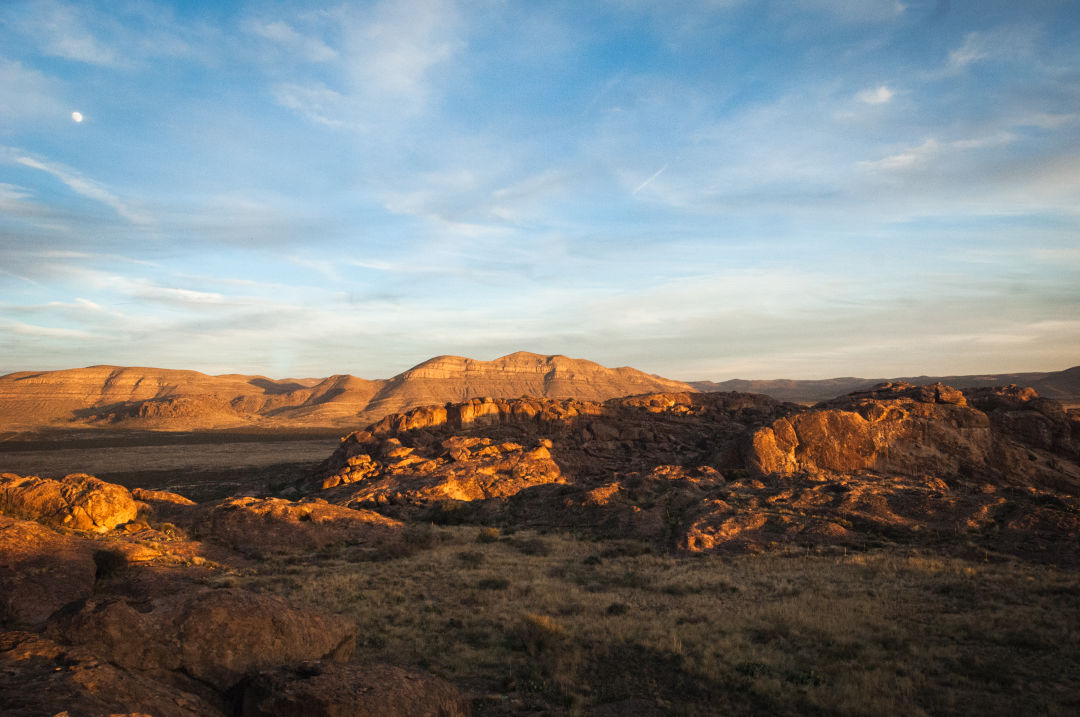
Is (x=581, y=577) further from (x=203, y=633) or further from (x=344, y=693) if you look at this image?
(x=344, y=693)

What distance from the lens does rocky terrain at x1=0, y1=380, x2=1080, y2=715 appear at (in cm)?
789

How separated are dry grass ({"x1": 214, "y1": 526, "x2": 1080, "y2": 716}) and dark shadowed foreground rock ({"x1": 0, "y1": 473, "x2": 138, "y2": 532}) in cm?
809

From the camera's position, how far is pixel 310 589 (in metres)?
16.7

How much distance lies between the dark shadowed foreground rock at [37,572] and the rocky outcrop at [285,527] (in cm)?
831

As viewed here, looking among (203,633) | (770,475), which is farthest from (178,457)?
(203,633)

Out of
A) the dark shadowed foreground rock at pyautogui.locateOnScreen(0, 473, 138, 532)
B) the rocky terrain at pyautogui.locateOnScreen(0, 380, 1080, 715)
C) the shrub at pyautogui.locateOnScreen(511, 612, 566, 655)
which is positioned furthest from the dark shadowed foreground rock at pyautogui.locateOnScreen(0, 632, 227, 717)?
the dark shadowed foreground rock at pyautogui.locateOnScreen(0, 473, 138, 532)

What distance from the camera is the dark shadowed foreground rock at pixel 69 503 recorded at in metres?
21.3

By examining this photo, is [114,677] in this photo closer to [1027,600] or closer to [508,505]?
[1027,600]

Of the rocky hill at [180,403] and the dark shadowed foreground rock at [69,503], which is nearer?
the dark shadowed foreground rock at [69,503]

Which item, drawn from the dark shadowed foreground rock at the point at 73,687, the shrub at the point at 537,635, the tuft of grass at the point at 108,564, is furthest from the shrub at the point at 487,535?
the dark shadowed foreground rock at the point at 73,687

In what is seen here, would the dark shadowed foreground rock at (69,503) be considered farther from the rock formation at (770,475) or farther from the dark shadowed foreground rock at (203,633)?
the dark shadowed foreground rock at (203,633)

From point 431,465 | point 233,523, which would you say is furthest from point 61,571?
point 431,465

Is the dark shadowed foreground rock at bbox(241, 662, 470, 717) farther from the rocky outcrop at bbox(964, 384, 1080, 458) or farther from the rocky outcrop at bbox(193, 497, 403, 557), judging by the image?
the rocky outcrop at bbox(964, 384, 1080, 458)

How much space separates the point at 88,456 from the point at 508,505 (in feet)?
228
